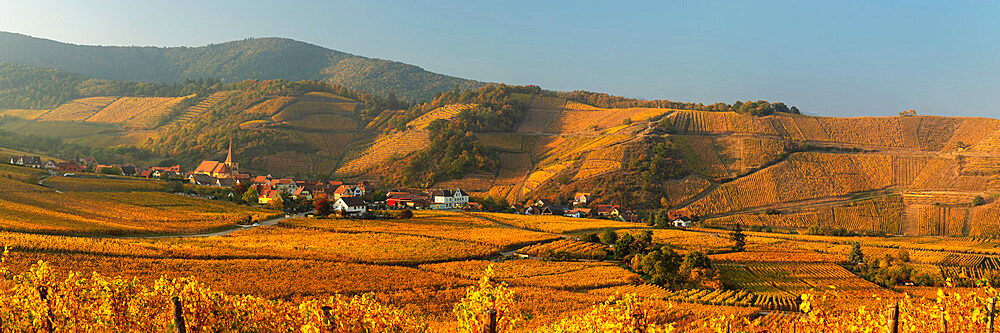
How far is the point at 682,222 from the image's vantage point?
3435 inches

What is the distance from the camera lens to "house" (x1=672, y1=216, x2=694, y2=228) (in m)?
87.1

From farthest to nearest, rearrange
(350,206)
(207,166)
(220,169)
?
(207,166), (220,169), (350,206)

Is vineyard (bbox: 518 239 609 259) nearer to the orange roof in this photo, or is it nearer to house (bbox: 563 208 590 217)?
house (bbox: 563 208 590 217)

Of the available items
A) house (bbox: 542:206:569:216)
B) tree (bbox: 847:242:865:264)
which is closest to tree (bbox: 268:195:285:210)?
house (bbox: 542:206:569:216)

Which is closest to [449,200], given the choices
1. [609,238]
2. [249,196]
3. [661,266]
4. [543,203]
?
[543,203]

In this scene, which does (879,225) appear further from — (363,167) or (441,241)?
(363,167)

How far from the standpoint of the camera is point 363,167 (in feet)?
429

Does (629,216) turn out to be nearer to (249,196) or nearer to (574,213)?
(574,213)

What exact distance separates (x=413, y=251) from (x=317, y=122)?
12196cm

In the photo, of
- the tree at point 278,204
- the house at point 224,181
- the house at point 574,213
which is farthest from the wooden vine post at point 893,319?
the house at point 224,181

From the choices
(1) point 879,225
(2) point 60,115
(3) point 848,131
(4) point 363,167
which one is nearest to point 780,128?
(3) point 848,131

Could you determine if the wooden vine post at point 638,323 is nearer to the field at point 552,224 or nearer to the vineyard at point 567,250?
the vineyard at point 567,250

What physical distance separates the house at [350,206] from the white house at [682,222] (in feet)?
164

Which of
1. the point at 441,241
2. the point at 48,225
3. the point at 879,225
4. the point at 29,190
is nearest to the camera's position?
the point at 48,225
